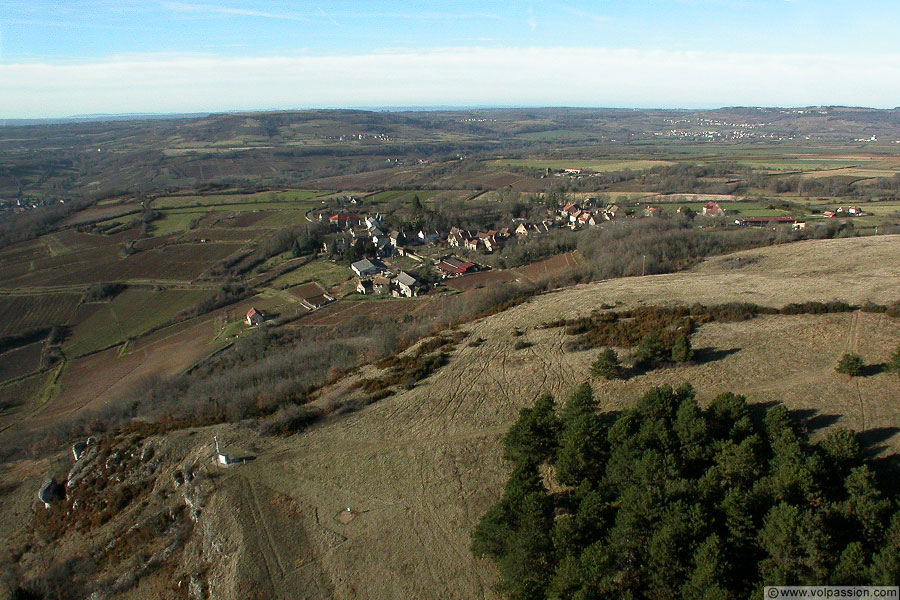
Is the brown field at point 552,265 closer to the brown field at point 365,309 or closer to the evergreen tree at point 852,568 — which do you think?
the brown field at point 365,309

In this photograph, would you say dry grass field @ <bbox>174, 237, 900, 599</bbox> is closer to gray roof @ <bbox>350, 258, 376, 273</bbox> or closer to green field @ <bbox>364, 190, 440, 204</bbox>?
gray roof @ <bbox>350, 258, 376, 273</bbox>

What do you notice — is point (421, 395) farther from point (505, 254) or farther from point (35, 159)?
point (35, 159)

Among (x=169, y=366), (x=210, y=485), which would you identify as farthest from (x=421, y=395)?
(x=169, y=366)

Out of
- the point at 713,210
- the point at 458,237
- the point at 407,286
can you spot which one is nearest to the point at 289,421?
the point at 407,286

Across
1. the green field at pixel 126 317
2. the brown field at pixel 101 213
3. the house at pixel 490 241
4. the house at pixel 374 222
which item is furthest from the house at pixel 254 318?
the brown field at pixel 101 213

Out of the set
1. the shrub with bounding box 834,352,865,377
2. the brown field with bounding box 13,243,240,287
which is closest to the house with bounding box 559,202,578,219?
the brown field with bounding box 13,243,240,287

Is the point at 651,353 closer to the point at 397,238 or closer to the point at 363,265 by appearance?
→ the point at 363,265
